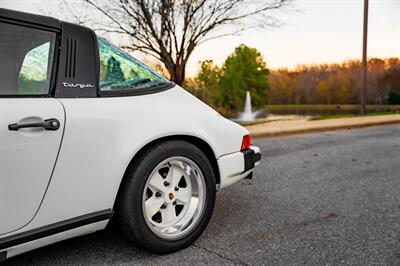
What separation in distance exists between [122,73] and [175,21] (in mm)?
7252

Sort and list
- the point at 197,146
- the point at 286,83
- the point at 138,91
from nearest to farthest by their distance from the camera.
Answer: the point at 138,91, the point at 197,146, the point at 286,83

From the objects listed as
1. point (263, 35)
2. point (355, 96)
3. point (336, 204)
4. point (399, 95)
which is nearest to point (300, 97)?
point (355, 96)

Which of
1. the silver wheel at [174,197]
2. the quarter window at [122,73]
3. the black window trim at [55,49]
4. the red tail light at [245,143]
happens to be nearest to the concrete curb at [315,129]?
the red tail light at [245,143]

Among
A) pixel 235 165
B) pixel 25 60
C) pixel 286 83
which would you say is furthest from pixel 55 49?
pixel 286 83

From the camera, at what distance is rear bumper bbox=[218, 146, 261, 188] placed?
2.55m

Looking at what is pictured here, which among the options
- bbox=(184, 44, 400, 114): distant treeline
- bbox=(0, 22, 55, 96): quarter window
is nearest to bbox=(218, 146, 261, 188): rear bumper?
bbox=(0, 22, 55, 96): quarter window

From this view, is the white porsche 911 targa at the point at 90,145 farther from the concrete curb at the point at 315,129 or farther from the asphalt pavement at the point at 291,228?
the concrete curb at the point at 315,129

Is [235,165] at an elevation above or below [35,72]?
below

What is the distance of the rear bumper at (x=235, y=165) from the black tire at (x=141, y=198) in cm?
33

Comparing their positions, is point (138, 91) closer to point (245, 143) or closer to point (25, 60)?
point (25, 60)

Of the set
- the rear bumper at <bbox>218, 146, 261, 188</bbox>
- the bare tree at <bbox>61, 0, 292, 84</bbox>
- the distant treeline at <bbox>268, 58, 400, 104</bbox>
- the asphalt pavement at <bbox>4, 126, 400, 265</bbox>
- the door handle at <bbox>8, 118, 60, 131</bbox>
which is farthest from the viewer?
the distant treeline at <bbox>268, 58, 400, 104</bbox>

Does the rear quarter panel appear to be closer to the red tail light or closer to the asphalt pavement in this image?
the asphalt pavement

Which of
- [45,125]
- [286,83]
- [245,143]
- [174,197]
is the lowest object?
[174,197]

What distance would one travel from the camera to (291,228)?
2.69m
